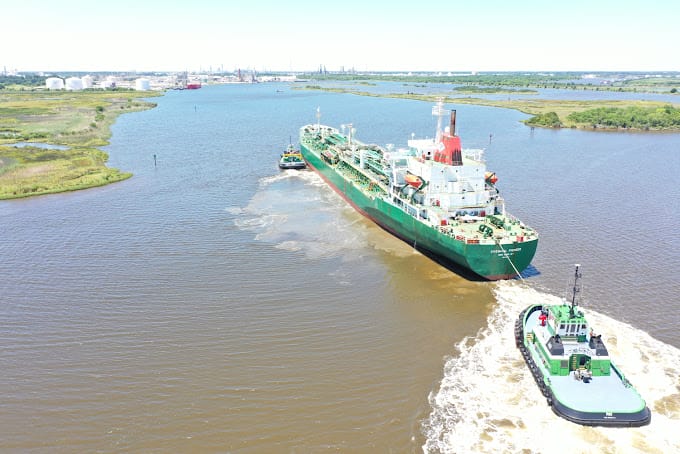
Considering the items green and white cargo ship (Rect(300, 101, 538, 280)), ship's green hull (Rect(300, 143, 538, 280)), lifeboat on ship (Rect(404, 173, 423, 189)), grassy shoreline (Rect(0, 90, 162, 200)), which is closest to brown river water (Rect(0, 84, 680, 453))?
ship's green hull (Rect(300, 143, 538, 280))

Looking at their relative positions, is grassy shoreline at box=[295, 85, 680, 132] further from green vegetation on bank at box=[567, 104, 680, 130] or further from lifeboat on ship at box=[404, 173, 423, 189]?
lifeboat on ship at box=[404, 173, 423, 189]

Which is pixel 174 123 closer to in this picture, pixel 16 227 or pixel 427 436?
pixel 16 227

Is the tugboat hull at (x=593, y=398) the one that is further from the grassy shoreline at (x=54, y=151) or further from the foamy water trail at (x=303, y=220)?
the grassy shoreline at (x=54, y=151)

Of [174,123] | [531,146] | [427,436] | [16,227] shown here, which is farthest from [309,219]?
[174,123]

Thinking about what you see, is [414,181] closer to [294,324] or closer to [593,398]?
[294,324]

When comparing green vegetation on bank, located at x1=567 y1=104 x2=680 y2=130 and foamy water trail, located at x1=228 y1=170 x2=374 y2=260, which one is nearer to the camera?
foamy water trail, located at x1=228 y1=170 x2=374 y2=260

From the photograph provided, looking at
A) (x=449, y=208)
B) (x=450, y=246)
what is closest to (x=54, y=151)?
(x=449, y=208)
